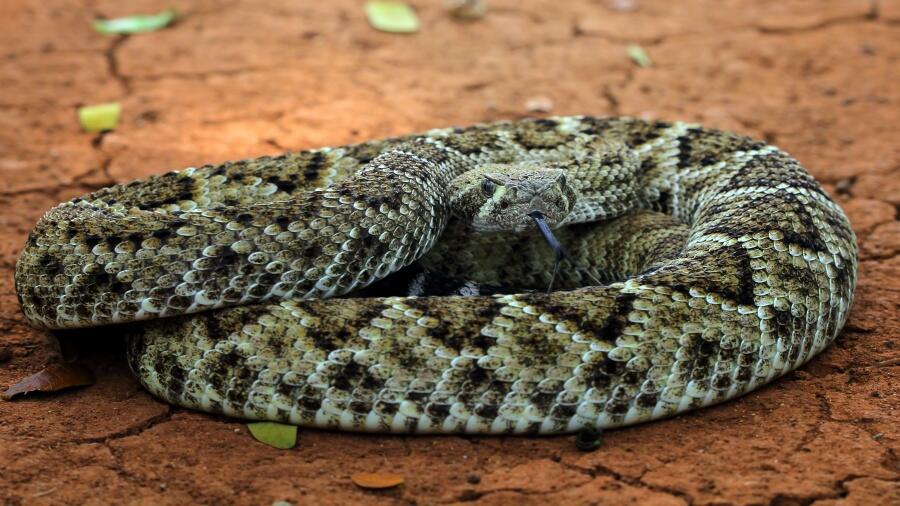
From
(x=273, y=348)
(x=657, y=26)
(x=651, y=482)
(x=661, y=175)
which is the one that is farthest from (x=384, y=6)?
(x=651, y=482)

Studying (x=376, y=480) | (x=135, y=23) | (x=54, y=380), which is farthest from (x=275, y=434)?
(x=135, y=23)

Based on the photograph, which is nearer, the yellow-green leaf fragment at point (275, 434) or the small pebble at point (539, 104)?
the yellow-green leaf fragment at point (275, 434)

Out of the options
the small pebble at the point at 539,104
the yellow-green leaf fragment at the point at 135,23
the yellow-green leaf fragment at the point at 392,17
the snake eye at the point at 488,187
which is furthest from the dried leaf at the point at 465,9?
the snake eye at the point at 488,187

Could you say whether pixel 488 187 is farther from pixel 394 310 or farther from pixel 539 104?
pixel 539 104

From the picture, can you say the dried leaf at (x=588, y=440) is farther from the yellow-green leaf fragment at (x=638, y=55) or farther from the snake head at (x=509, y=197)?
the yellow-green leaf fragment at (x=638, y=55)

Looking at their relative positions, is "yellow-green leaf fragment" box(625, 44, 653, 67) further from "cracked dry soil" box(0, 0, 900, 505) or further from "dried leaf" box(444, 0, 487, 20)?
"dried leaf" box(444, 0, 487, 20)

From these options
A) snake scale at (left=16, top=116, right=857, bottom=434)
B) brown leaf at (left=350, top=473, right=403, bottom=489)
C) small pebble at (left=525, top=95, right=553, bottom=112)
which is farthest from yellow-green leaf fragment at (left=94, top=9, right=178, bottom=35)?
brown leaf at (left=350, top=473, right=403, bottom=489)

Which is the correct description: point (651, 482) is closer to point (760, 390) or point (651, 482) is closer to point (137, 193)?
point (760, 390)
